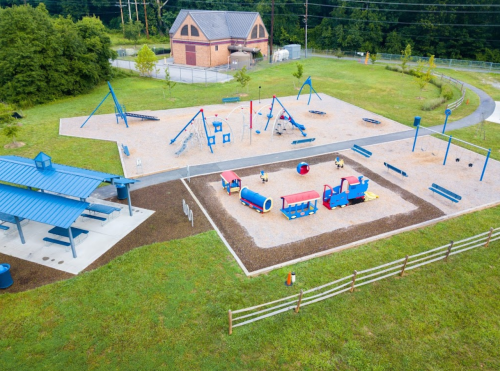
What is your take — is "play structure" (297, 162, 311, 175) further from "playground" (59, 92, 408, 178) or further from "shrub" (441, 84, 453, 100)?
"shrub" (441, 84, 453, 100)

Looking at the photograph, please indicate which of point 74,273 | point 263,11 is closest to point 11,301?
point 74,273

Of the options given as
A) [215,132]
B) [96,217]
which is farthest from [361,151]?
[96,217]

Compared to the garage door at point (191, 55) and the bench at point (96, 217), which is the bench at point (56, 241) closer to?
the bench at point (96, 217)

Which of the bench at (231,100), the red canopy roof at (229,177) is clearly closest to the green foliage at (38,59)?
the bench at (231,100)

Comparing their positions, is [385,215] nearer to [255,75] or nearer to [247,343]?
[247,343]

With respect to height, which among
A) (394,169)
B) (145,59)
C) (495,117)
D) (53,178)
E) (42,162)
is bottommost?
(394,169)

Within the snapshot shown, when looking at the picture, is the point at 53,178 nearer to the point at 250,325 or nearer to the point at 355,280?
the point at 250,325
